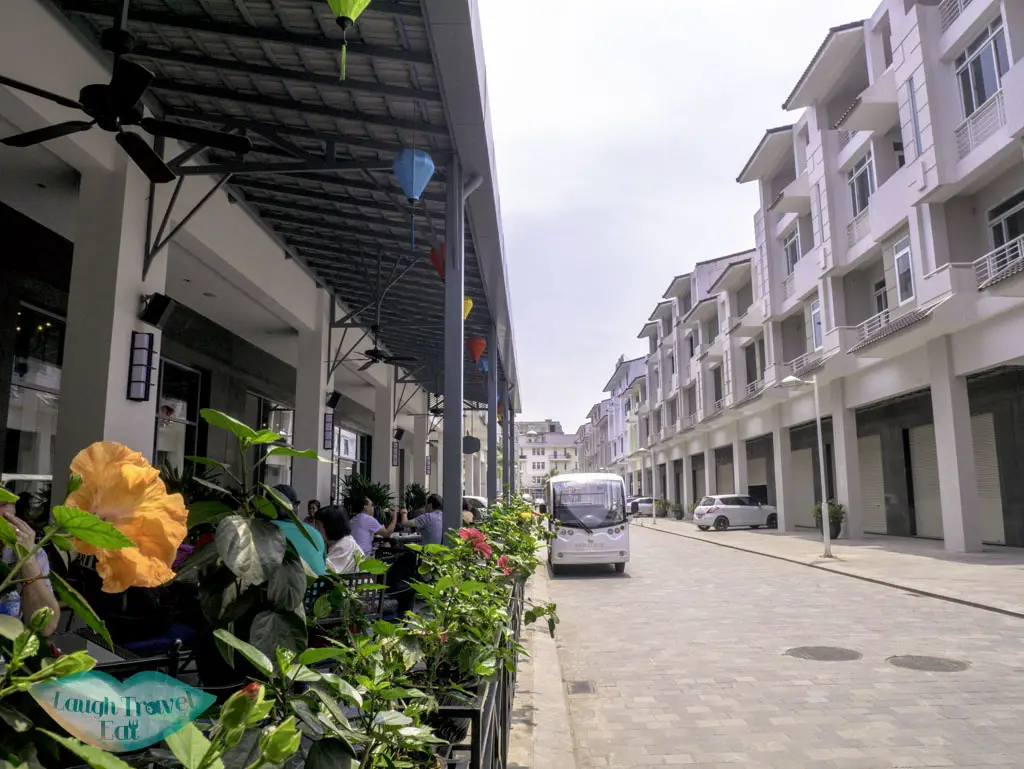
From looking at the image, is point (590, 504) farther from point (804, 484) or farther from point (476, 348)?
point (804, 484)

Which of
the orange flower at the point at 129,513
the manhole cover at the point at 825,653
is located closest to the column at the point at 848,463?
the manhole cover at the point at 825,653

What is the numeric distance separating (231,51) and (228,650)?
6.77m

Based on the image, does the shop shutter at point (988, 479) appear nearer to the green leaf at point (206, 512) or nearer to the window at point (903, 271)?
the window at point (903, 271)

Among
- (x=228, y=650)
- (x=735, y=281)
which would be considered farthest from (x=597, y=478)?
(x=735, y=281)

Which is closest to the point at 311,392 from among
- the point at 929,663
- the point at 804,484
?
the point at 929,663

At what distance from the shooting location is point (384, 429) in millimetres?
21188

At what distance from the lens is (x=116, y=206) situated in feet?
25.2

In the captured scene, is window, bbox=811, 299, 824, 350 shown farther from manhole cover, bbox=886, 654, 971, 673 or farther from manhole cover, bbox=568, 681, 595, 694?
manhole cover, bbox=568, 681, 595, 694

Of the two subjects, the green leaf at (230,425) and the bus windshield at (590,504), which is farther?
the bus windshield at (590,504)

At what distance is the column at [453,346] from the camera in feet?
24.3

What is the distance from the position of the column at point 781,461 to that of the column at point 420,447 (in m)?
13.7

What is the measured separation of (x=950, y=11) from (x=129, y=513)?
21321 mm

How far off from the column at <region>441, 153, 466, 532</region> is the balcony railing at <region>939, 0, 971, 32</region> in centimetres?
1554

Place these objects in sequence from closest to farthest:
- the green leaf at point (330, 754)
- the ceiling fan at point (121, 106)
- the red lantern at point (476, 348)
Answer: the green leaf at point (330, 754), the ceiling fan at point (121, 106), the red lantern at point (476, 348)
